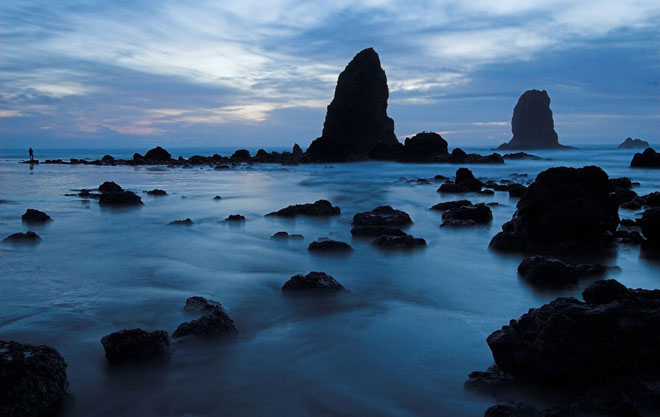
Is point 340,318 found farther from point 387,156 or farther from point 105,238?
point 387,156

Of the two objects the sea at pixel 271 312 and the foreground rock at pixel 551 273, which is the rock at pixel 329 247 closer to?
the sea at pixel 271 312

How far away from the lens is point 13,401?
2830 mm

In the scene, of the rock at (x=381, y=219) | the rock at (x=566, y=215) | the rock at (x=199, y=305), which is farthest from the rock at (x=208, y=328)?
the rock at (x=381, y=219)

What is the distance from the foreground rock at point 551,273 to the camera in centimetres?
606

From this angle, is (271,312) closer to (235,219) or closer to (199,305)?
(199,305)

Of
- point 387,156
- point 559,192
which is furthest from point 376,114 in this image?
point 559,192

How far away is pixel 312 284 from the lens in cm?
574

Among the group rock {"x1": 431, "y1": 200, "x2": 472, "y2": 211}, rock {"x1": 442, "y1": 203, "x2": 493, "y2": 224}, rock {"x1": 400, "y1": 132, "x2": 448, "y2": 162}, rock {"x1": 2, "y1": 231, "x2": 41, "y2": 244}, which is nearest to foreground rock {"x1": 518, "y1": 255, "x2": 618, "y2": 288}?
rock {"x1": 442, "y1": 203, "x2": 493, "y2": 224}

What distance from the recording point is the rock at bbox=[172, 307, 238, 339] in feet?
13.9

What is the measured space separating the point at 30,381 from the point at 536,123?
435 ft

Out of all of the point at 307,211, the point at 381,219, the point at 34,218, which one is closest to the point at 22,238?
the point at 34,218

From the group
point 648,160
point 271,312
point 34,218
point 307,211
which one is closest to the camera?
point 271,312

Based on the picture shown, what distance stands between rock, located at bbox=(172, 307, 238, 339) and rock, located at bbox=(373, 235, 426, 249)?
446 centimetres

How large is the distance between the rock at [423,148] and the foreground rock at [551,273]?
46800 mm
